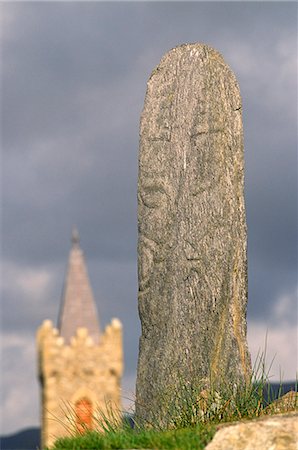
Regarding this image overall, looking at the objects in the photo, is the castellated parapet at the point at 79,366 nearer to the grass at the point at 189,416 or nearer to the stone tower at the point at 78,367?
the stone tower at the point at 78,367

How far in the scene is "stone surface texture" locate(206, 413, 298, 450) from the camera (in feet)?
29.8

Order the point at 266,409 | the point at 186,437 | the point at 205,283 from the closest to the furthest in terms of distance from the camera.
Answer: the point at 186,437, the point at 266,409, the point at 205,283

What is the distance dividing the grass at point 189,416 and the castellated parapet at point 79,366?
3884 cm

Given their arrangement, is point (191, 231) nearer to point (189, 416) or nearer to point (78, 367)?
point (189, 416)

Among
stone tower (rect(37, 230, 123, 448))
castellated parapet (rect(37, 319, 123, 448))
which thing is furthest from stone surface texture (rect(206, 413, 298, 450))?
castellated parapet (rect(37, 319, 123, 448))

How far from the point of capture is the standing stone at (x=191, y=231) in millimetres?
11258

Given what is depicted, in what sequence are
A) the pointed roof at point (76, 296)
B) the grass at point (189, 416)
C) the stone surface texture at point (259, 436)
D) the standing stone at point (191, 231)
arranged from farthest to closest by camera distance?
A: the pointed roof at point (76, 296)
the standing stone at point (191, 231)
the grass at point (189, 416)
the stone surface texture at point (259, 436)

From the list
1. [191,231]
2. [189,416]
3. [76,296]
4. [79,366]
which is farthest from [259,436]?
[76,296]

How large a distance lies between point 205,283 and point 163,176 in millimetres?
1310

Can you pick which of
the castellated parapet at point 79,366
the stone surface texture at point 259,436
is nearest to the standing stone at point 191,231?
the stone surface texture at point 259,436

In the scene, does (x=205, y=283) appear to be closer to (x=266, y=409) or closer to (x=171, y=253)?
(x=171, y=253)

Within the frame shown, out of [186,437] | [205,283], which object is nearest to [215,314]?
[205,283]

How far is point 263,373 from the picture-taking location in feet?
36.1

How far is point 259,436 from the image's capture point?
918 centimetres
